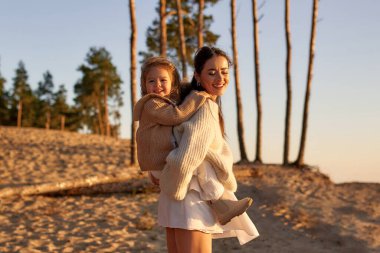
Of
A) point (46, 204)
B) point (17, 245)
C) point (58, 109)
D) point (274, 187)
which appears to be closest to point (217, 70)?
point (17, 245)

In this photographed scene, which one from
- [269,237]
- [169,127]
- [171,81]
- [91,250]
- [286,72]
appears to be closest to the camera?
[169,127]

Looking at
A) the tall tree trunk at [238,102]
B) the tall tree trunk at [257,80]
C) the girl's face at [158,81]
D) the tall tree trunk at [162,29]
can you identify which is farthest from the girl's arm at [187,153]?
the tall tree trunk at [162,29]

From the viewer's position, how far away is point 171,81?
111 inches

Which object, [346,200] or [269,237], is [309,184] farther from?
[269,237]

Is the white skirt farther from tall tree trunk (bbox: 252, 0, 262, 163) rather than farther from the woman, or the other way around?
tall tree trunk (bbox: 252, 0, 262, 163)

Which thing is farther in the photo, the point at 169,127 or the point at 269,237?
the point at 269,237

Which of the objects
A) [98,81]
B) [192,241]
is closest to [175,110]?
[192,241]

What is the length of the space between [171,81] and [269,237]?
20.7 feet

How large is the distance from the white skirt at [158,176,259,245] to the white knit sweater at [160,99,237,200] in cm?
6

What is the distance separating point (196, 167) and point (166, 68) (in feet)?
2.08

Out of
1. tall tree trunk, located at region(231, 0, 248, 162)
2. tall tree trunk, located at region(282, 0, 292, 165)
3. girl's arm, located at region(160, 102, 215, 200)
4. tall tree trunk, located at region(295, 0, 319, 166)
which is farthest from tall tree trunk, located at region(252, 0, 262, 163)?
girl's arm, located at region(160, 102, 215, 200)

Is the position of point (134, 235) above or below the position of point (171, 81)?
below

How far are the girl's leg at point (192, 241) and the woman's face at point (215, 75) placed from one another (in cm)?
79

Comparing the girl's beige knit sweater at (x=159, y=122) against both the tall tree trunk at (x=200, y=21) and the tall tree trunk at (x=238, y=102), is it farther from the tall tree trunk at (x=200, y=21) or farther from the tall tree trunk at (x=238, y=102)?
the tall tree trunk at (x=200, y=21)
